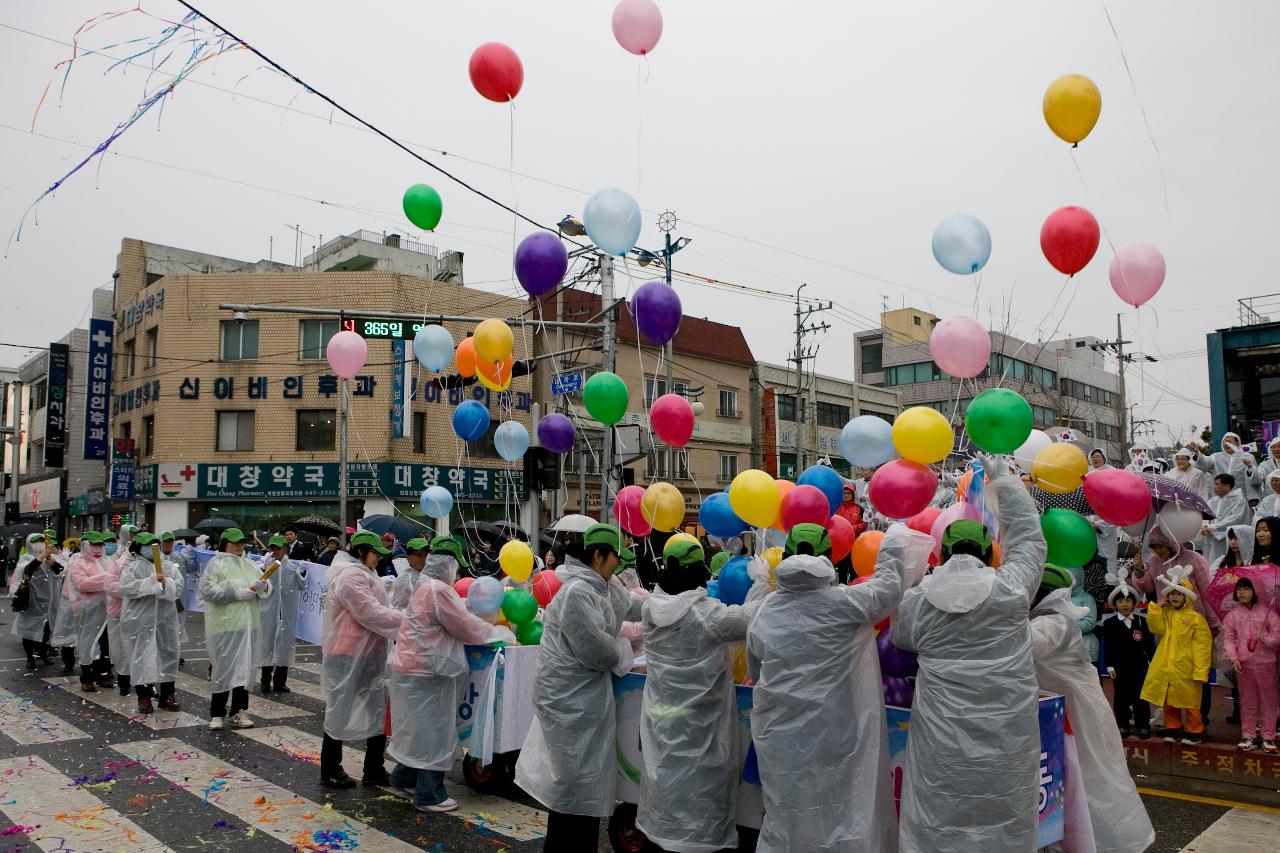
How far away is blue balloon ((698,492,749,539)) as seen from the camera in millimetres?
6105

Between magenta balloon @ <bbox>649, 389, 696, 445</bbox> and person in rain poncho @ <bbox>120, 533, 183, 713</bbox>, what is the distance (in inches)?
238

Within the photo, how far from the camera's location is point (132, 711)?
9242 mm

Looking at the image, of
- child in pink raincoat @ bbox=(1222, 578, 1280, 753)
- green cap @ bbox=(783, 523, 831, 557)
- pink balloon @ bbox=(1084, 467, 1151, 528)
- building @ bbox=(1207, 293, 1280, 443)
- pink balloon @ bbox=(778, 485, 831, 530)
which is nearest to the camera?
green cap @ bbox=(783, 523, 831, 557)

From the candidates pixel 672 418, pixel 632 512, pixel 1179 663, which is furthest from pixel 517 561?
pixel 1179 663

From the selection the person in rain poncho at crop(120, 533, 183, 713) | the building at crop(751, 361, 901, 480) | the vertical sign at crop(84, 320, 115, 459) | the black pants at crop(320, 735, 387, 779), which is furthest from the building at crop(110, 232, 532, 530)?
the black pants at crop(320, 735, 387, 779)

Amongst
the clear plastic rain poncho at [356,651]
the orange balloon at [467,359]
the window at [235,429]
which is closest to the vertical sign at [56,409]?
the window at [235,429]

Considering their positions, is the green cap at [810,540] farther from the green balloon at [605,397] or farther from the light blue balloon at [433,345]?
the light blue balloon at [433,345]

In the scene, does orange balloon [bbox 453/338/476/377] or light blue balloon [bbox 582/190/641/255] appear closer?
light blue balloon [bbox 582/190/641/255]

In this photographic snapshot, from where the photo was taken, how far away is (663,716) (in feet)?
15.8

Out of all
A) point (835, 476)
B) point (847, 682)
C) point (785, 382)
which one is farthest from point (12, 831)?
point (785, 382)

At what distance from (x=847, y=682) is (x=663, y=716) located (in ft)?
3.50

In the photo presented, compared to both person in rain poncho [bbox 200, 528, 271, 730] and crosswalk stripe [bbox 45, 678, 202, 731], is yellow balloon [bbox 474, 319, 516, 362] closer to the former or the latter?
person in rain poncho [bbox 200, 528, 271, 730]

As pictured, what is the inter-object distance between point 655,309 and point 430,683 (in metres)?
3.06

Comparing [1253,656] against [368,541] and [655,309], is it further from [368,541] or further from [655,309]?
[368,541]
